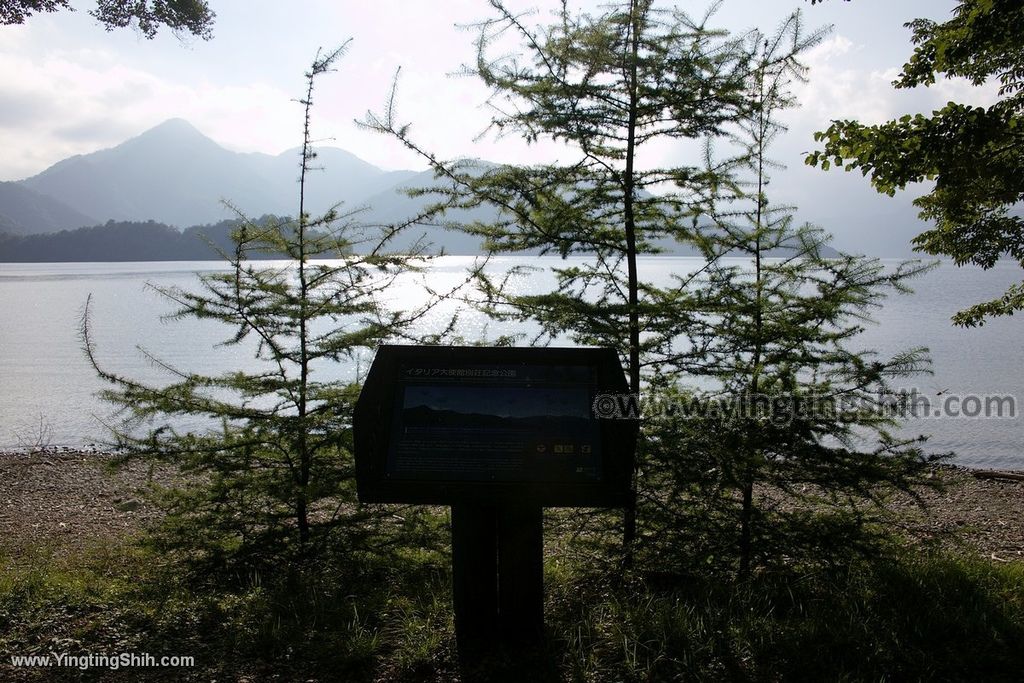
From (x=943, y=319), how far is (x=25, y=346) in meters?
54.9

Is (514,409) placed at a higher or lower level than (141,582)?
higher

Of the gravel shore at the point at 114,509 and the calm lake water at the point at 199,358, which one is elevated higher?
the calm lake water at the point at 199,358

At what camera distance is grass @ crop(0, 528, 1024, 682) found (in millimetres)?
3420

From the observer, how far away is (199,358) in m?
32.0

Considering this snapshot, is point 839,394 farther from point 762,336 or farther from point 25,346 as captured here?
point 25,346

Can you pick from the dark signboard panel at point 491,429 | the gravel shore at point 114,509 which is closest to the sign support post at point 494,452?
the dark signboard panel at point 491,429

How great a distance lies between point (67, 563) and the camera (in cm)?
673

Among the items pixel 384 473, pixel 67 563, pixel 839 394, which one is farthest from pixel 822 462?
pixel 67 563

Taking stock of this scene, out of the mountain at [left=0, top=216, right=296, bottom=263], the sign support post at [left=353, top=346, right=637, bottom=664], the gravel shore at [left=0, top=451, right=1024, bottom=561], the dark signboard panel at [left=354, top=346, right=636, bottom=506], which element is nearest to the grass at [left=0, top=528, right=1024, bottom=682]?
the sign support post at [left=353, top=346, right=637, bottom=664]

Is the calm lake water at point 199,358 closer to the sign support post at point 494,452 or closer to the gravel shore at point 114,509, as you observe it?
the gravel shore at point 114,509

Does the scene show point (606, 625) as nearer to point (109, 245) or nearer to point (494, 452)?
point (494, 452)

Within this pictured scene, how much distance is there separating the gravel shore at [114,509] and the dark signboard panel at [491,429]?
11.3 ft

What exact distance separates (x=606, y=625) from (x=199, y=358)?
31.6m

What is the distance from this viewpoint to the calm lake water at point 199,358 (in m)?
17.7
